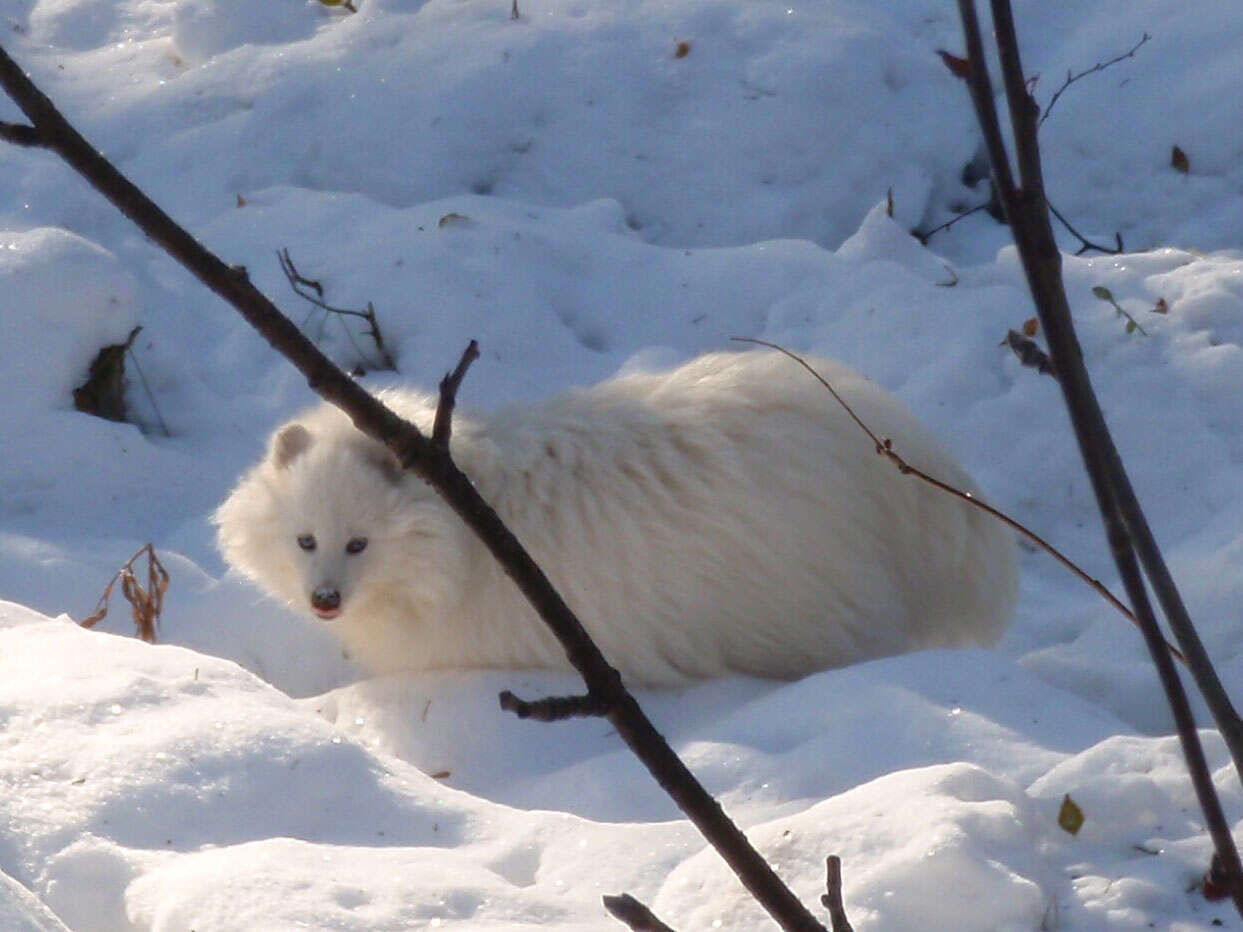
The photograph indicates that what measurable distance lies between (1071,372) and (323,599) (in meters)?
4.14

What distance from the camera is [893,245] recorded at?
23.4 feet

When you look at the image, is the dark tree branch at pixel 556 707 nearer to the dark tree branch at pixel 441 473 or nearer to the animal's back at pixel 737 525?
the dark tree branch at pixel 441 473

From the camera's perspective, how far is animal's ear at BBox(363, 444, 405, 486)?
4.95 metres

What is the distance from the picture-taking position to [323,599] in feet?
15.8

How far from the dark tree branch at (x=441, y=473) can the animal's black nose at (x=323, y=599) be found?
12.8 ft

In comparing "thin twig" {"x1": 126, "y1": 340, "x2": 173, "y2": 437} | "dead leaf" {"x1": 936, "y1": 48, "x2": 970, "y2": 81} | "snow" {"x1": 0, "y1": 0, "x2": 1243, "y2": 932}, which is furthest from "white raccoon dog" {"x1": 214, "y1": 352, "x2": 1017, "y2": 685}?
"dead leaf" {"x1": 936, "y1": 48, "x2": 970, "y2": 81}

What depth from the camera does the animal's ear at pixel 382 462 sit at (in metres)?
4.95

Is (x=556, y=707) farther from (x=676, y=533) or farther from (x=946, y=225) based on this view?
(x=946, y=225)

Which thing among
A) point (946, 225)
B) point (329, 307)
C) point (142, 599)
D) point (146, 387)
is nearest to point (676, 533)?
point (142, 599)

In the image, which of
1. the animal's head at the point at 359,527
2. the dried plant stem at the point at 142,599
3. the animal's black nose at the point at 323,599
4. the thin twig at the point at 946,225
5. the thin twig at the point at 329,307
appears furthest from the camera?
the thin twig at the point at 946,225

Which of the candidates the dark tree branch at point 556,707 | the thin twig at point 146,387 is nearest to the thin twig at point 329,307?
the thin twig at point 146,387

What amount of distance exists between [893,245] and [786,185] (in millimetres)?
945

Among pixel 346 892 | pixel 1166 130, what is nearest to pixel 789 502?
pixel 346 892

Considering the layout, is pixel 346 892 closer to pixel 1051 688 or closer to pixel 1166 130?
pixel 1051 688
